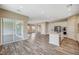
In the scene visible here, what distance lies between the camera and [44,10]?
6.11 ft

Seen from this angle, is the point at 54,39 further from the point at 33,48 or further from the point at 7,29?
the point at 7,29

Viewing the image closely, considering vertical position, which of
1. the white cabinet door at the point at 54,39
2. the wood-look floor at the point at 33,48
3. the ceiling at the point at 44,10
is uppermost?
the ceiling at the point at 44,10

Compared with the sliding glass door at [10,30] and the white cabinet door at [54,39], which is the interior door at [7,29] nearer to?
the sliding glass door at [10,30]

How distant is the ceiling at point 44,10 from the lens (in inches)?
71.3

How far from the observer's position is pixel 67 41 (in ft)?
6.02

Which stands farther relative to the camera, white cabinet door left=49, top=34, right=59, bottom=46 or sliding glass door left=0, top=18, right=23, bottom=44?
white cabinet door left=49, top=34, right=59, bottom=46

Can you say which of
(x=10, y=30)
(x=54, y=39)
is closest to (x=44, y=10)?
(x=54, y=39)

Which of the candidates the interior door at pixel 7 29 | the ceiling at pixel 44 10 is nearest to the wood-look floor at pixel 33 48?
the interior door at pixel 7 29

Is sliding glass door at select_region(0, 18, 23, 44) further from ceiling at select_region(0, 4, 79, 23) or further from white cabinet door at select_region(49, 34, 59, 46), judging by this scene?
white cabinet door at select_region(49, 34, 59, 46)

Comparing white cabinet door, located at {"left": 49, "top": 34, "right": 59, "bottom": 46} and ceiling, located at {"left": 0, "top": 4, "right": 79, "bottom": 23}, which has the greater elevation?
ceiling, located at {"left": 0, "top": 4, "right": 79, "bottom": 23}

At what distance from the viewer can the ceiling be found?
5.94 ft

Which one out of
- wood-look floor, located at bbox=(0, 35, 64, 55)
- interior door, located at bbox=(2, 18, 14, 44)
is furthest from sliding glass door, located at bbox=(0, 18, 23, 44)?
wood-look floor, located at bbox=(0, 35, 64, 55)

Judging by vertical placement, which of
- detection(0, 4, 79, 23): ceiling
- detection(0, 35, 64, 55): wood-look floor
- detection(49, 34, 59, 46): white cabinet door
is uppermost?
detection(0, 4, 79, 23): ceiling
